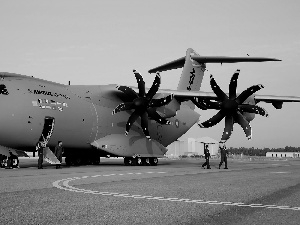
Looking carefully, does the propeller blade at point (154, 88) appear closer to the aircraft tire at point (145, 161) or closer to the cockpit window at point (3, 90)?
the aircraft tire at point (145, 161)

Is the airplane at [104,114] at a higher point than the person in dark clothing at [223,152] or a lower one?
higher

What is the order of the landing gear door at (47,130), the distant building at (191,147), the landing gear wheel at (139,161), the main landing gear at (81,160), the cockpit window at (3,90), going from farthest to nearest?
1. the distant building at (191,147)
2. the landing gear wheel at (139,161)
3. the main landing gear at (81,160)
4. the landing gear door at (47,130)
5. the cockpit window at (3,90)

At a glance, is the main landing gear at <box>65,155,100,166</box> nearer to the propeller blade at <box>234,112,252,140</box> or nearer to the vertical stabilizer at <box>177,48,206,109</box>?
the vertical stabilizer at <box>177,48,206,109</box>

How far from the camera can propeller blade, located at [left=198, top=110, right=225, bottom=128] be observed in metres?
26.3

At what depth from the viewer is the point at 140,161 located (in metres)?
27.6

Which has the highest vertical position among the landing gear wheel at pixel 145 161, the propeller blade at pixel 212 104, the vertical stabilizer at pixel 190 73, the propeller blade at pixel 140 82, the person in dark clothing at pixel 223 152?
the vertical stabilizer at pixel 190 73

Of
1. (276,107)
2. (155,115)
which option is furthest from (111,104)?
(276,107)

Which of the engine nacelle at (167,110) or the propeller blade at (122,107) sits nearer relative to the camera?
the propeller blade at (122,107)

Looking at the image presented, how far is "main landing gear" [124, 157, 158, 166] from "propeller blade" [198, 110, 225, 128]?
4.70 meters

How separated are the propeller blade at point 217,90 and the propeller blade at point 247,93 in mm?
918

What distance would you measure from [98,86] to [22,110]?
740cm

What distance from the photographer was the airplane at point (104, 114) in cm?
2050

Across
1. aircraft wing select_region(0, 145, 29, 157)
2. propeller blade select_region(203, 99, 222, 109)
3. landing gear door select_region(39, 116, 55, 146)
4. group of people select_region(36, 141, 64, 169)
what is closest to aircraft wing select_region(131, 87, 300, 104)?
propeller blade select_region(203, 99, 222, 109)

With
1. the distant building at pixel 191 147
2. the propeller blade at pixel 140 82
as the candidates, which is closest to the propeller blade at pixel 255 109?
the propeller blade at pixel 140 82
